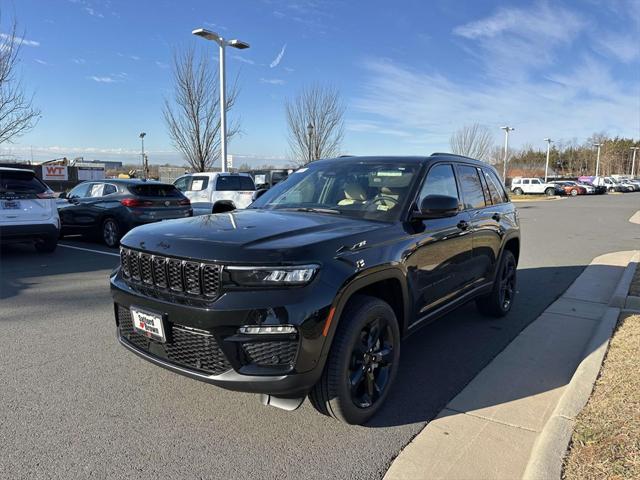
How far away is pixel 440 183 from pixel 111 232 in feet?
28.0

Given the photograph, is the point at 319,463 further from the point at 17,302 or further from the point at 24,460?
the point at 17,302

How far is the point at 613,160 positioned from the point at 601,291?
122474 mm

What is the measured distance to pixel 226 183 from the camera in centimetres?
1432

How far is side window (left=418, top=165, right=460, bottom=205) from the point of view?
13.3ft

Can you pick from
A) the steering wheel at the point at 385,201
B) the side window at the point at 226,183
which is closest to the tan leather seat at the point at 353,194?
the steering wheel at the point at 385,201

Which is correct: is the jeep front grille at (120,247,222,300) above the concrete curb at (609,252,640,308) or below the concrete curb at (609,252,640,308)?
above

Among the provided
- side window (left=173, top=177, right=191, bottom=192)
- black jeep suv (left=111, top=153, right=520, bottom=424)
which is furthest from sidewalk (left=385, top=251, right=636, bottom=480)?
side window (left=173, top=177, right=191, bottom=192)

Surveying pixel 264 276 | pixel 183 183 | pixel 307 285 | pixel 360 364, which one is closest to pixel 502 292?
pixel 360 364

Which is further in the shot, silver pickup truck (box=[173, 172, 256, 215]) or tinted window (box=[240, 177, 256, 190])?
tinted window (box=[240, 177, 256, 190])

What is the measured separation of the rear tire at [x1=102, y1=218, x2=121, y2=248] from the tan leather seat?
7.85 meters

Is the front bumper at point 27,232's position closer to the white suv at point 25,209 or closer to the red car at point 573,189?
the white suv at point 25,209

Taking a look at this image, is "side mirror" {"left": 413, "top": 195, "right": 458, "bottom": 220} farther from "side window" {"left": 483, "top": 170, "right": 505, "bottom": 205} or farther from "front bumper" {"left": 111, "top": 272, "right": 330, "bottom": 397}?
"side window" {"left": 483, "top": 170, "right": 505, "bottom": 205}

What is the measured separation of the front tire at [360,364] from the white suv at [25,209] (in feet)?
25.8

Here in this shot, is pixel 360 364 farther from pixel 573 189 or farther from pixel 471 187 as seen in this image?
pixel 573 189
